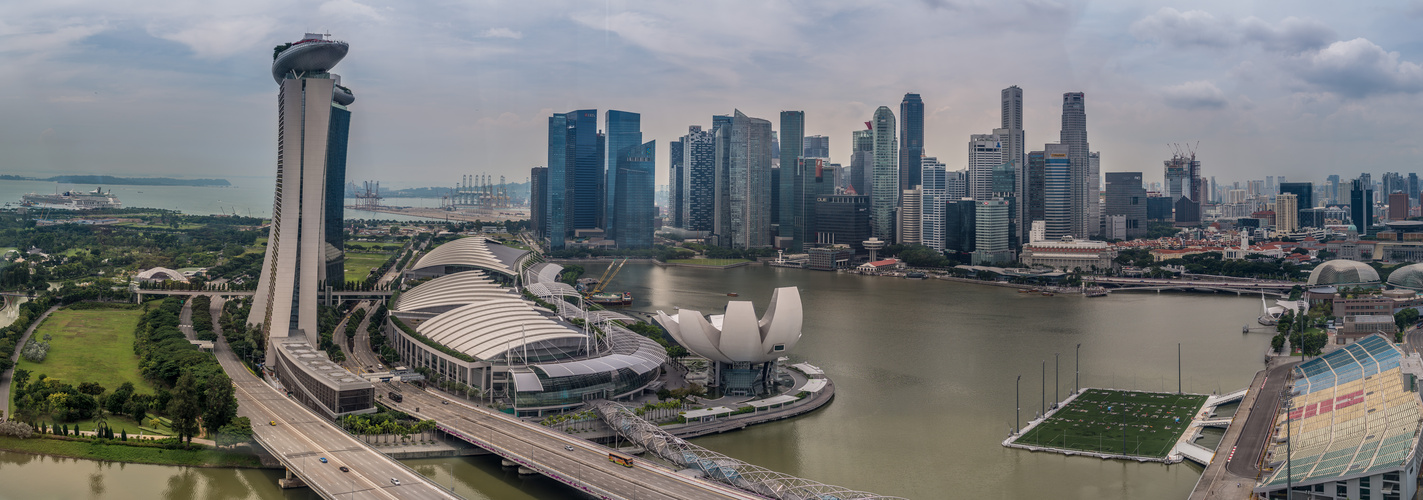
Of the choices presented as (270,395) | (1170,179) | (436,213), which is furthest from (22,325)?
(1170,179)

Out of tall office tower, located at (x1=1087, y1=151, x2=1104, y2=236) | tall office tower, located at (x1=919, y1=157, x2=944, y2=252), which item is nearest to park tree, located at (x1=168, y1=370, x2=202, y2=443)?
tall office tower, located at (x1=919, y1=157, x2=944, y2=252)

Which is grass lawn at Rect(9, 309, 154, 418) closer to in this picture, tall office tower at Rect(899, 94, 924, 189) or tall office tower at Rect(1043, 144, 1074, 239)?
tall office tower at Rect(1043, 144, 1074, 239)

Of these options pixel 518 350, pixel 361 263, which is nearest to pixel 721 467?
pixel 518 350

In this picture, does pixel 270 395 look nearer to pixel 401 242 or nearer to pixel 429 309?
pixel 429 309

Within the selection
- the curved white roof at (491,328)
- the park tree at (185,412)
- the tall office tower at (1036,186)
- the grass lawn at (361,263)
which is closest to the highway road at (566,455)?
the curved white roof at (491,328)

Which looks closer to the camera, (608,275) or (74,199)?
(74,199)

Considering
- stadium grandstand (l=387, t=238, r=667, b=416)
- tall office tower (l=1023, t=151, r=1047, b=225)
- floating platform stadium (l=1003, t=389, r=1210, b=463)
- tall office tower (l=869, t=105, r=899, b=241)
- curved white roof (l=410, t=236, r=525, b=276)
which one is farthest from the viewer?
tall office tower (l=869, t=105, r=899, b=241)

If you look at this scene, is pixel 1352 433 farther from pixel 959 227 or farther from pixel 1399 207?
pixel 1399 207
